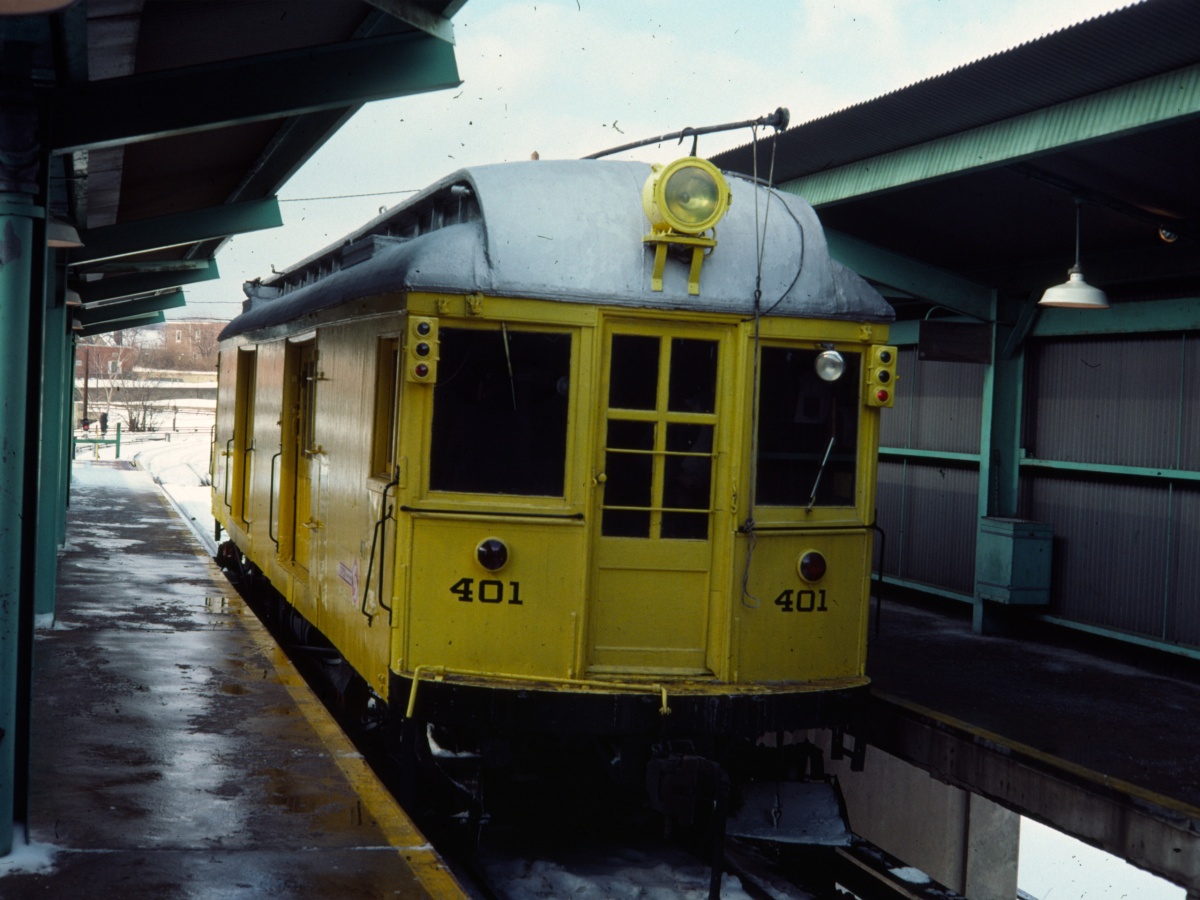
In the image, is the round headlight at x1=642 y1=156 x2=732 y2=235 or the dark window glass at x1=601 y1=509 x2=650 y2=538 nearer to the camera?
the round headlight at x1=642 y1=156 x2=732 y2=235

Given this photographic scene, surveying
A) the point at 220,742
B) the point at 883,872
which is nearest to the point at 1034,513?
the point at 883,872

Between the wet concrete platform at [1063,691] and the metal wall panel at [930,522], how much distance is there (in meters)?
0.64

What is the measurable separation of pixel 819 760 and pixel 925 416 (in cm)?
678

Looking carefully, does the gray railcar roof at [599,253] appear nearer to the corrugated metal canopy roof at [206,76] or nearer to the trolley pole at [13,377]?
the corrugated metal canopy roof at [206,76]

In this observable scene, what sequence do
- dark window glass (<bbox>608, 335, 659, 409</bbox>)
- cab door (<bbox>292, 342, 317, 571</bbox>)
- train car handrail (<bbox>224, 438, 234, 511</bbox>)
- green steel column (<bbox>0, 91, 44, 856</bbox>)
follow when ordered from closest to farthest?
green steel column (<bbox>0, 91, 44, 856</bbox>) < dark window glass (<bbox>608, 335, 659, 409</bbox>) < cab door (<bbox>292, 342, 317, 571</bbox>) < train car handrail (<bbox>224, 438, 234, 511</bbox>)

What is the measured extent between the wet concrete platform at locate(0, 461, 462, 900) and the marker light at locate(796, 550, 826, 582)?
7.41ft

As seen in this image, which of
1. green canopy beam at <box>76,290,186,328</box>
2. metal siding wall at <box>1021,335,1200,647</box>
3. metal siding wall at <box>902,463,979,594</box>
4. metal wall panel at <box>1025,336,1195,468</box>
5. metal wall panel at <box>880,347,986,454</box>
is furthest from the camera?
green canopy beam at <box>76,290,186,328</box>

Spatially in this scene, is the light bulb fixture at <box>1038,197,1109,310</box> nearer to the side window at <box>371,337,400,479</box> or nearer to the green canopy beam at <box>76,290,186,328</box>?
the side window at <box>371,337,400,479</box>

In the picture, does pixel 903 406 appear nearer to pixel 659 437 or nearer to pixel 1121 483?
pixel 1121 483

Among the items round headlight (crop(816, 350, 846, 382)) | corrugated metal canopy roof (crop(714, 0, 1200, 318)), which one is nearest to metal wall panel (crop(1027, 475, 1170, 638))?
corrugated metal canopy roof (crop(714, 0, 1200, 318))

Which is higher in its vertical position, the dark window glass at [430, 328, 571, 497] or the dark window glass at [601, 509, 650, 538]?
the dark window glass at [430, 328, 571, 497]

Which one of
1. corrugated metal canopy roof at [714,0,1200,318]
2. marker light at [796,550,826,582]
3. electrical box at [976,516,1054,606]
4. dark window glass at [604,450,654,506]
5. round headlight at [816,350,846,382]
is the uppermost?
corrugated metal canopy roof at [714,0,1200,318]

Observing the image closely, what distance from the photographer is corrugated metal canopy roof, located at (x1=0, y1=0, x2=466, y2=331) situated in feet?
17.4

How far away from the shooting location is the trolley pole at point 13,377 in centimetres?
463
